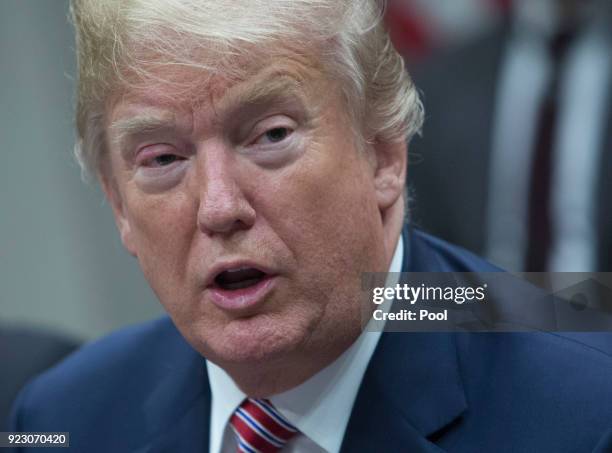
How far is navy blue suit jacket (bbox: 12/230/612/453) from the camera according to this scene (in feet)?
6.59

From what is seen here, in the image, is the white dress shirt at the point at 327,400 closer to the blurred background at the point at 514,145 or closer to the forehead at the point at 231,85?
the forehead at the point at 231,85

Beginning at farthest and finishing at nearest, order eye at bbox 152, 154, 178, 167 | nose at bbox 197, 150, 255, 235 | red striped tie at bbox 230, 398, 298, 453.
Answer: red striped tie at bbox 230, 398, 298, 453 < eye at bbox 152, 154, 178, 167 < nose at bbox 197, 150, 255, 235

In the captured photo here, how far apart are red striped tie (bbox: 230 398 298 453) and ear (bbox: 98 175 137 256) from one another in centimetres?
34

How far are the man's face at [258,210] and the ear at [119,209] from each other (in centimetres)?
16

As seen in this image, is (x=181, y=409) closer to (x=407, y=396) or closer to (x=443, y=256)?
(x=407, y=396)

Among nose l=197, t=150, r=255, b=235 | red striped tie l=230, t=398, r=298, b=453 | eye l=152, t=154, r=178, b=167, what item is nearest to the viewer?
nose l=197, t=150, r=255, b=235

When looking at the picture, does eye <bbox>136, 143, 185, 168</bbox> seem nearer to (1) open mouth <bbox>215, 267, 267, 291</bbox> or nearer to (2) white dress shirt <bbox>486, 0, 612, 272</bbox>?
(1) open mouth <bbox>215, 267, 267, 291</bbox>

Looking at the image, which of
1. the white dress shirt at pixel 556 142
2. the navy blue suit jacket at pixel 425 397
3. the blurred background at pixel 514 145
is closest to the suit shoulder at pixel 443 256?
the navy blue suit jacket at pixel 425 397

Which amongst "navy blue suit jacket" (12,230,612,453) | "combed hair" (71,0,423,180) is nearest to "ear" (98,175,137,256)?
"combed hair" (71,0,423,180)

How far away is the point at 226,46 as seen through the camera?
1.94m

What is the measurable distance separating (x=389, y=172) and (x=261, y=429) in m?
0.48

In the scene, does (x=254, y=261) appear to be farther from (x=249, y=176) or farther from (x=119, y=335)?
(x=119, y=335)

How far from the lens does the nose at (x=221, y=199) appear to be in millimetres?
1945

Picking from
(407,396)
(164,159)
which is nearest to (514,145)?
(407,396)
